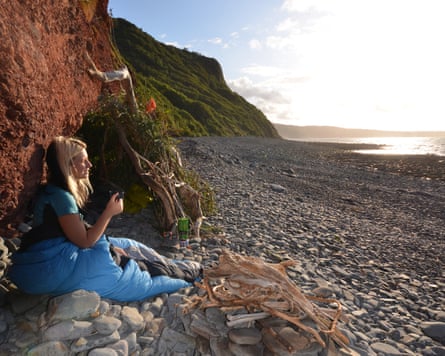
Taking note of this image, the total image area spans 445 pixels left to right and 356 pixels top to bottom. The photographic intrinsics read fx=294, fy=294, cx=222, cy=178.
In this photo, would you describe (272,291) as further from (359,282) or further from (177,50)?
(177,50)

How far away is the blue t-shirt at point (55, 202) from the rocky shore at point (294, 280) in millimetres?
898

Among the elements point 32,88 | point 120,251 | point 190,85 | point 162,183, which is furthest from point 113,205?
point 190,85

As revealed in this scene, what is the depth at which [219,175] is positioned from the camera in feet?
43.8

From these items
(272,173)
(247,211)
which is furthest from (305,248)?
(272,173)

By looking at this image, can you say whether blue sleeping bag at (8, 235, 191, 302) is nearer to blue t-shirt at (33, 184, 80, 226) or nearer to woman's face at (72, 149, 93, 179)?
blue t-shirt at (33, 184, 80, 226)

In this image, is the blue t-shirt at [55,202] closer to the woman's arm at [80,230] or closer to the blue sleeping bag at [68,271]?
the woman's arm at [80,230]

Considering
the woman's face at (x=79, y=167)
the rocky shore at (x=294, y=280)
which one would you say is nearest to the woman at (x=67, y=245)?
the woman's face at (x=79, y=167)

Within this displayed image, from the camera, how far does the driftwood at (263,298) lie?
302 centimetres

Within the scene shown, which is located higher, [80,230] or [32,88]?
[32,88]

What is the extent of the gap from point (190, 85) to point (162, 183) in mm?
72644

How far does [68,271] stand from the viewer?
3.15 metres

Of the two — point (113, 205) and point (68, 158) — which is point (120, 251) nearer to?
point (113, 205)

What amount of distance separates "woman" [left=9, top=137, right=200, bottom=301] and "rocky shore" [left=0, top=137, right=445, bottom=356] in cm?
17

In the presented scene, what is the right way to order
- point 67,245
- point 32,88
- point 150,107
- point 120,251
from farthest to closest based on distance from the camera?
1. point 150,107
2. point 120,251
3. point 32,88
4. point 67,245
